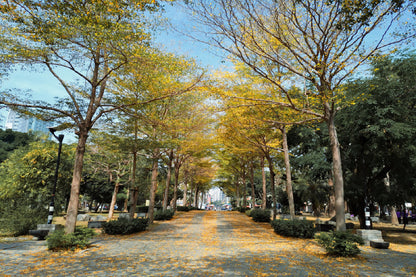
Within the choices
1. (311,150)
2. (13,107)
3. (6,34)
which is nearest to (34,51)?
(6,34)

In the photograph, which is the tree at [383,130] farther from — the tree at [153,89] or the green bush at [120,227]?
the green bush at [120,227]

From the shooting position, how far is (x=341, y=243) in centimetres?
745

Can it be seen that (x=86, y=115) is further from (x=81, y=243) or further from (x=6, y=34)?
(x=81, y=243)

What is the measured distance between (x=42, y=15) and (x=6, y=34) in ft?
6.63

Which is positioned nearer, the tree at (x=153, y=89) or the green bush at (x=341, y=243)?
the green bush at (x=341, y=243)

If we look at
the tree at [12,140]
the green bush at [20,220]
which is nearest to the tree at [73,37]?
the green bush at [20,220]

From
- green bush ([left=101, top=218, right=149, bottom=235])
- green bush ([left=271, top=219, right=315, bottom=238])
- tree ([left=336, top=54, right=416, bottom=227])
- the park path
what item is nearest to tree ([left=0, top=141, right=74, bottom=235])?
green bush ([left=101, top=218, right=149, bottom=235])

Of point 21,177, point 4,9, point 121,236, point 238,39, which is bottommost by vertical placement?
point 121,236

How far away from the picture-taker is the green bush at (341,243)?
7.37 meters

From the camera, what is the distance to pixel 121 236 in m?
11.6

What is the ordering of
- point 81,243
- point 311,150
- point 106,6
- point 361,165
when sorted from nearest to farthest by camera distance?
point 106,6 → point 81,243 → point 361,165 → point 311,150

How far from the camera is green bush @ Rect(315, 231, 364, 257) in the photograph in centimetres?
737

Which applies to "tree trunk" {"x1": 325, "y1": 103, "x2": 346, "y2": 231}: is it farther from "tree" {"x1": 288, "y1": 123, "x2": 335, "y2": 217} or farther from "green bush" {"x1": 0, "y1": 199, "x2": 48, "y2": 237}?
"green bush" {"x1": 0, "y1": 199, "x2": 48, "y2": 237}

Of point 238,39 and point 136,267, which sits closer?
point 136,267
